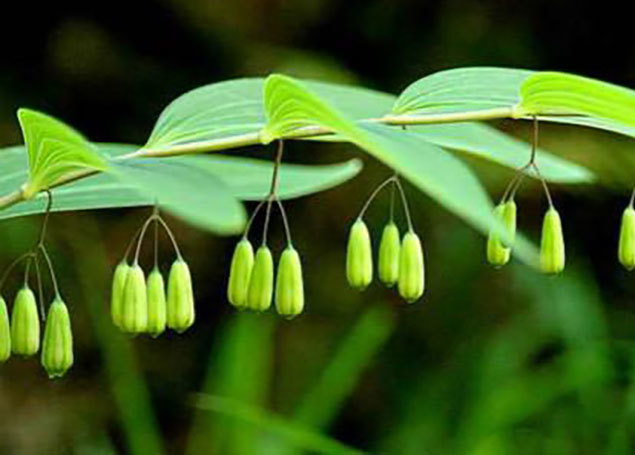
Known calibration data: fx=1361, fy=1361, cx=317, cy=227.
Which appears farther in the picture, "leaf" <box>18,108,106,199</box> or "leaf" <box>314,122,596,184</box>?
"leaf" <box>314,122,596,184</box>

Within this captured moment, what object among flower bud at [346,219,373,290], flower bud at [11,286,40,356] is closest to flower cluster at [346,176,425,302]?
flower bud at [346,219,373,290]

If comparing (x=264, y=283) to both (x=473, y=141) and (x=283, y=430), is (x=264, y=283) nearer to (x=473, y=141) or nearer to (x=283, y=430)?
(x=473, y=141)

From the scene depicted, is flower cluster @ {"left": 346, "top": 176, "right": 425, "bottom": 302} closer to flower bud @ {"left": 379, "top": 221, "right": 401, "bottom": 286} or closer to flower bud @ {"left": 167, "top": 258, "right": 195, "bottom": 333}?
flower bud @ {"left": 379, "top": 221, "right": 401, "bottom": 286}

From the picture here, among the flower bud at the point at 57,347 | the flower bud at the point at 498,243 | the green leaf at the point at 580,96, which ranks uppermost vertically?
the green leaf at the point at 580,96

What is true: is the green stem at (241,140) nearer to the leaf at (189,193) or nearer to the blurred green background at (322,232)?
the leaf at (189,193)

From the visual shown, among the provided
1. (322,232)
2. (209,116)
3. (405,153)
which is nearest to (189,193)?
(405,153)

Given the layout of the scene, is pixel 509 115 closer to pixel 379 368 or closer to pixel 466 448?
pixel 466 448

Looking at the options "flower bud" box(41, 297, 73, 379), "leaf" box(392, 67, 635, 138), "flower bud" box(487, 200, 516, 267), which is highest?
"leaf" box(392, 67, 635, 138)

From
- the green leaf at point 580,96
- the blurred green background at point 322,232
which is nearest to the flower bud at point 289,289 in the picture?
the green leaf at point 580,96
